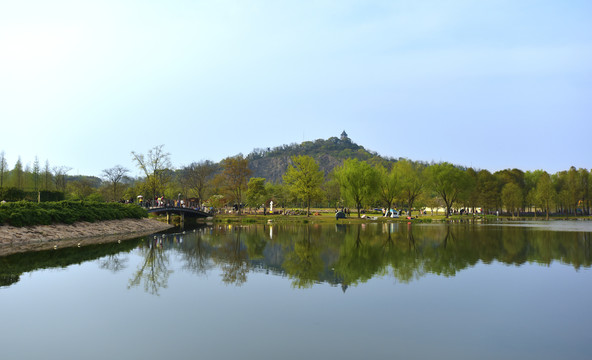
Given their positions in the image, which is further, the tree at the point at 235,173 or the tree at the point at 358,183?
the tree at the point at 235,173

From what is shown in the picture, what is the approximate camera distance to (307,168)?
81500mm

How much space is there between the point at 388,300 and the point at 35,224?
29.6 meters

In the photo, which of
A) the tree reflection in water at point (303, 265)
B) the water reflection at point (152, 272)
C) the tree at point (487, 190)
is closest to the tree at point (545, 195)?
the tree at point (487, 190)

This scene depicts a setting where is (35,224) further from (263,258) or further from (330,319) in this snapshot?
(330,319)

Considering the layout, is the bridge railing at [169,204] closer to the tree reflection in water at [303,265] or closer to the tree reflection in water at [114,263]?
the tree reflection in water at [114,263]

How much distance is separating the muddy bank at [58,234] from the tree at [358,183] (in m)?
39.4

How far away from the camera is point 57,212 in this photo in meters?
35.6

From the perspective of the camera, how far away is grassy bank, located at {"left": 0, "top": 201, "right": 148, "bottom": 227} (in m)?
30.9

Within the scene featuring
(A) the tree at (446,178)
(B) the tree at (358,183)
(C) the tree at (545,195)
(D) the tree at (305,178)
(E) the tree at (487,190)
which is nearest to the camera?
(B) the tree at (358,183)

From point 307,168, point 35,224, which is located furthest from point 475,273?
point 307,168

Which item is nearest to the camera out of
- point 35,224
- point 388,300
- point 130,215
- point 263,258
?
point 388,300

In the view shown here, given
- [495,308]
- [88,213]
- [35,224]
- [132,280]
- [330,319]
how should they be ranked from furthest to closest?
[88,213] → [35,224] → [132,280] → [495,308] → [330,319]

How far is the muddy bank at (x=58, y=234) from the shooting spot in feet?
92.9

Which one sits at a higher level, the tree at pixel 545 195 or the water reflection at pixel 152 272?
the tree at pixel 545 195
